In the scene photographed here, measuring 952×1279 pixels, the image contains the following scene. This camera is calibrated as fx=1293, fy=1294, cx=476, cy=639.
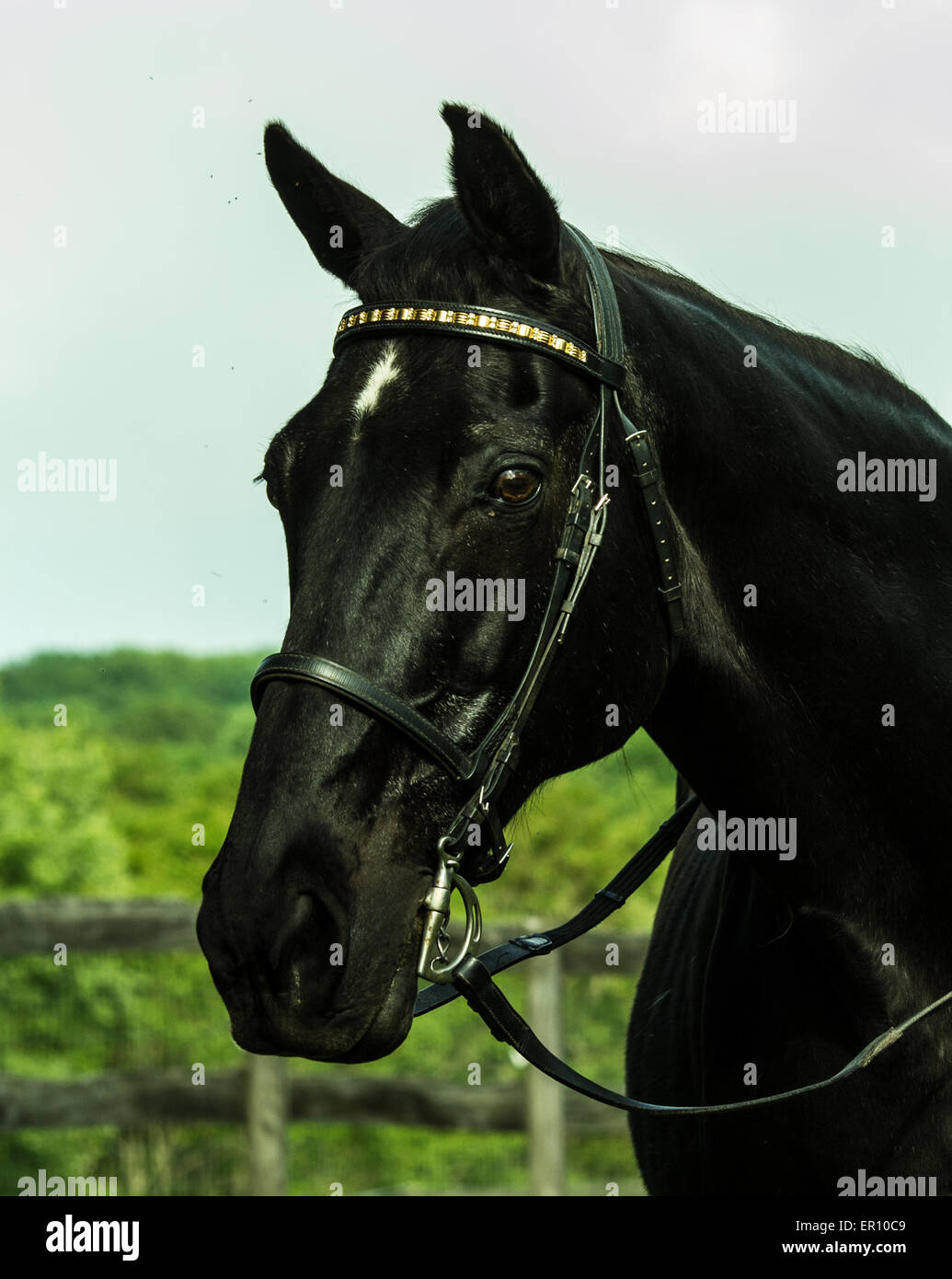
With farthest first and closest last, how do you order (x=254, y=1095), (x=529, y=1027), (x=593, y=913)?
1. (x=254, y=1095)
2. (x=593, y=913)
3. (x=529, y=1027)

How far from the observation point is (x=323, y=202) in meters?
2.91

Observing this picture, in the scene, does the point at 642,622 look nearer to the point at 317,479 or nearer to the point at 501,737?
the point at 501,737

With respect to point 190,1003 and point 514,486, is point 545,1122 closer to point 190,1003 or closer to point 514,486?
point 190,1003

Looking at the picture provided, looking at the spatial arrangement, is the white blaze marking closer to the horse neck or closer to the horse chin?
the horse neck

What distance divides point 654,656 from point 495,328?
691 mm

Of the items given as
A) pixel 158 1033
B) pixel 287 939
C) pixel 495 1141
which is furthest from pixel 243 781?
pixel 495 1141

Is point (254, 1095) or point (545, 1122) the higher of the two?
point (254, 1095)

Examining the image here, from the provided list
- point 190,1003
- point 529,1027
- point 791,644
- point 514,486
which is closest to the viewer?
point 514,486

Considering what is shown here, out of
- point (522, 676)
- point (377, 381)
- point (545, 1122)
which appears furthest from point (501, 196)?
point (545, 1122)

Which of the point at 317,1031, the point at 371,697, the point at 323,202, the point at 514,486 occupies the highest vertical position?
the point at 323,202

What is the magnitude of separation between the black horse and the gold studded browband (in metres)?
0.03

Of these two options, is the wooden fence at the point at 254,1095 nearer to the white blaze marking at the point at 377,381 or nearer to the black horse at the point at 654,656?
the black horse at the point at 654,656
